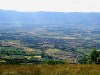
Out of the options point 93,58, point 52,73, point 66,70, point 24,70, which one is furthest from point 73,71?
point 93,58

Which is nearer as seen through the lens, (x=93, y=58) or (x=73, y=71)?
(x=73, y=71)

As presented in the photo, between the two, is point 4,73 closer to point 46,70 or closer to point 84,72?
point 46,70

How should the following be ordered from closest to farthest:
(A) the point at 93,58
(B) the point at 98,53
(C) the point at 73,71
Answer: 1. (C) the point at 73,71
2. (A) the point at 93,58
3. (B) the point at 98,53

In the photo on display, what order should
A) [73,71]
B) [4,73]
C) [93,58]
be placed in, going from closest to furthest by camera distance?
1. [4,73]
2. [73,71]
3. [93,58]

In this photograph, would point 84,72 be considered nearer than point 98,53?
Yes

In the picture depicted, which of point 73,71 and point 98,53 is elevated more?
point 73,71

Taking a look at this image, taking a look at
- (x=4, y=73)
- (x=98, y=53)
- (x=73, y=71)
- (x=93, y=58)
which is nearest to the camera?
(x=4, y=73)

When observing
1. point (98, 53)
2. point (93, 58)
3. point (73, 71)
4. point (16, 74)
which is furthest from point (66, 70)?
point (98, 53)

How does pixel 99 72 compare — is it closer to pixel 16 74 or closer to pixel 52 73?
pixel 52 73
